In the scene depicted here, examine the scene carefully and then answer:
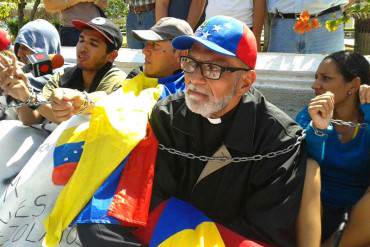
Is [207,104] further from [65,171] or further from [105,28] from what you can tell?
[105,28]

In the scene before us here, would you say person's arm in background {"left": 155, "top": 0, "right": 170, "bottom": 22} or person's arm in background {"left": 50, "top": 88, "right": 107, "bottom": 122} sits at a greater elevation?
person's arm in background {"left": 155, "top": 0, "right": 170, "bottom": 22}

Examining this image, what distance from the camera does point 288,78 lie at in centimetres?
401

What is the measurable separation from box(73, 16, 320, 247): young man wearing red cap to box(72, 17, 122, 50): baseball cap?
1286 mm

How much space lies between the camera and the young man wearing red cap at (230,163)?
255 centimetres

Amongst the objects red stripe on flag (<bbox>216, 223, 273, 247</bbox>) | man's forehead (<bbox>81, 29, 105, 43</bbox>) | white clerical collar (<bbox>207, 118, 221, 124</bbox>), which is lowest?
red stripe on flag (<bbox>216, 223, 273, 247</bbox>)

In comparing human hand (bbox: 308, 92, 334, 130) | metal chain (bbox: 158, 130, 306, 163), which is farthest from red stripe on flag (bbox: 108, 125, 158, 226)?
human hand (bbox: 308, 92, 334, 130)

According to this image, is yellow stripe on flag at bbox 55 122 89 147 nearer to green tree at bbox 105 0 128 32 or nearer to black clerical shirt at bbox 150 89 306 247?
black clerical shirt at bbox 150 89 306 247

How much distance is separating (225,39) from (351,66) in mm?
1023

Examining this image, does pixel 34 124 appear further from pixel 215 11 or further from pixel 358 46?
pixel 358 46

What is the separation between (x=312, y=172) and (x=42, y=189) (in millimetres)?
1556

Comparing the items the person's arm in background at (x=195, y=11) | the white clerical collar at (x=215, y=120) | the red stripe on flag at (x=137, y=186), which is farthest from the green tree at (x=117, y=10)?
the white clerical collar at (x=215, y=120)

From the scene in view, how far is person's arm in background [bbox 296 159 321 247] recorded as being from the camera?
258 centimetres

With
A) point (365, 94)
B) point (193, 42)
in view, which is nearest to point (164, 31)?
point (193, 42)

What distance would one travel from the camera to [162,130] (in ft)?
9.09
